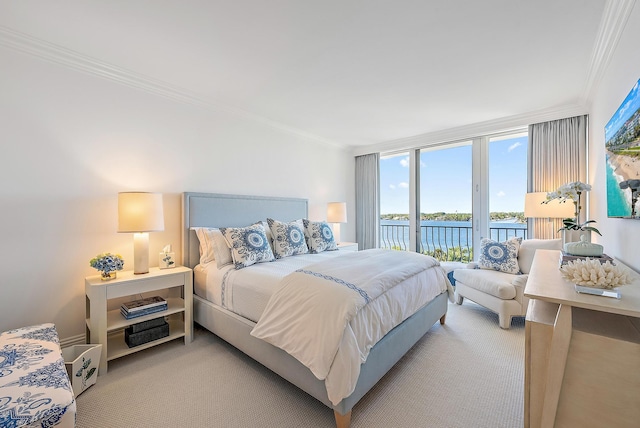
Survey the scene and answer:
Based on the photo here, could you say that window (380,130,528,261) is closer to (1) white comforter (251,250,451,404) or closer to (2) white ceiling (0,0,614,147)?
(2) white ceiling (0,0,614,147)

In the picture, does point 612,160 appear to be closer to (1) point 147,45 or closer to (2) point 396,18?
(2) point 396,18

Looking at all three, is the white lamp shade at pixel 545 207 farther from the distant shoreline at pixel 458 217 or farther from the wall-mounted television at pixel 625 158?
the wall-mounted television at pixel 625 158

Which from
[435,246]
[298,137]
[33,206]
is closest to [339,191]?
[298,137]

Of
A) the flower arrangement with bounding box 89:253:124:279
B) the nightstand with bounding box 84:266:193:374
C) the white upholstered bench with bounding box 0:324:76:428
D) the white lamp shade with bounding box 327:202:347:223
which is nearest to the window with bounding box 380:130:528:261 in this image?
the white lamp shade with bounding box 327:202:347:223

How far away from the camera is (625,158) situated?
1613 millimetres

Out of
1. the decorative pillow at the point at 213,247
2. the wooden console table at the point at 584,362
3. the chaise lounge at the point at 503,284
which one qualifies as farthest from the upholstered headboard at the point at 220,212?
the wooden console table at the point at 584,362

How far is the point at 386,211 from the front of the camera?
5332 millimetres

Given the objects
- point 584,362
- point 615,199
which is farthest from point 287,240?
point 615,199

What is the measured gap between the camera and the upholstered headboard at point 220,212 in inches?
116

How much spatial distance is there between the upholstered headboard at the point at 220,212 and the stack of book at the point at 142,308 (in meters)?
0.57

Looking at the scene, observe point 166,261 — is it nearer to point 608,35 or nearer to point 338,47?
point 338,47

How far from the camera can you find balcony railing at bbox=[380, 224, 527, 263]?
13.7 ft

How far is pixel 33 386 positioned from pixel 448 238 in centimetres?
502

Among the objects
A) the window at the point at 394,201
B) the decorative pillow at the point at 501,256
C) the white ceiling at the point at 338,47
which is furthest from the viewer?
the window at the point at 394,201
